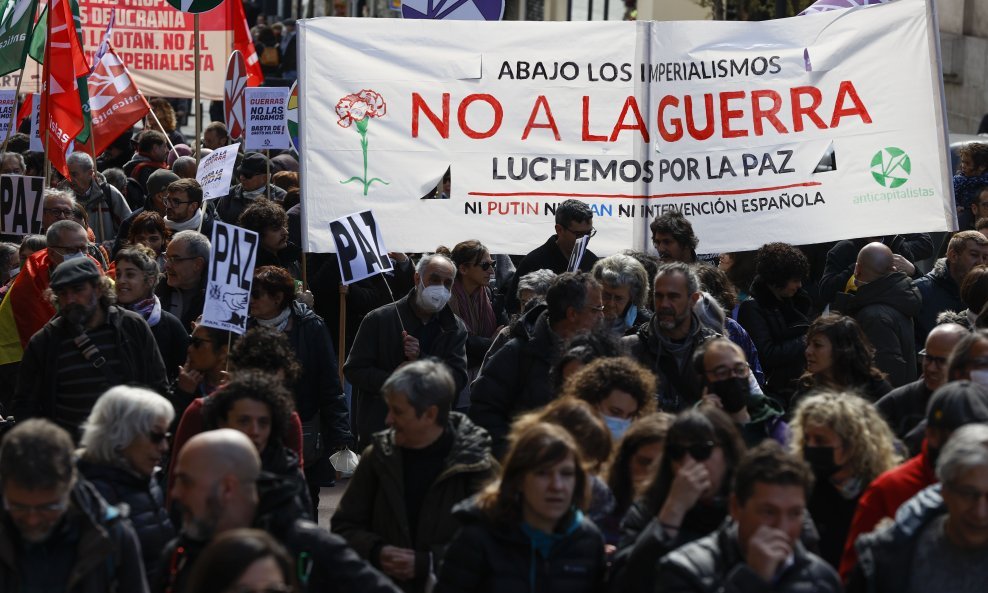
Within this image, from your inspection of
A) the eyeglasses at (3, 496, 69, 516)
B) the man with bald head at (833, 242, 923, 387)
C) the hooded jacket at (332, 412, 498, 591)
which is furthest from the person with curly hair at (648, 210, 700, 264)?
the eyeglasses at (3, 496, 69, 516)

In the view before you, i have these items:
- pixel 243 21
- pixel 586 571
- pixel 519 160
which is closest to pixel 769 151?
pixel 519 160

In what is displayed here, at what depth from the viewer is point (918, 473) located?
4.94 meters

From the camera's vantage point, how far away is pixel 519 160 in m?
9.38

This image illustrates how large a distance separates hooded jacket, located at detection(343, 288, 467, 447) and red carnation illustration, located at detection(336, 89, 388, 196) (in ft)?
4.62

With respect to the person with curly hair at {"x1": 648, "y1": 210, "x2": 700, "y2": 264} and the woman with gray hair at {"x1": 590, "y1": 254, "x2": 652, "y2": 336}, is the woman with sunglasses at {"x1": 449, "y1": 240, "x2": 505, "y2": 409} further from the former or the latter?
the woman with gray hair at {"x1": 590, "y1": 254, "x2": 652, "y2": 336}

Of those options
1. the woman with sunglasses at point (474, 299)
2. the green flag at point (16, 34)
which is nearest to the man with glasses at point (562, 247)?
the woman with sunglasses at point (474, 299)

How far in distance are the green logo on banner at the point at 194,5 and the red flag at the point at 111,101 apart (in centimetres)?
142

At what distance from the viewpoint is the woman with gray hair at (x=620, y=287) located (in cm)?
770

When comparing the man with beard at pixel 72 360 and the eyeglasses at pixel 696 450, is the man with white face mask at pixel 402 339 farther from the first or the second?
the eyeglasses at pixel 696 450

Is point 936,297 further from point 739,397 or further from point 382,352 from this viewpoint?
point 739,397

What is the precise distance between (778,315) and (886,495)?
11.4ft

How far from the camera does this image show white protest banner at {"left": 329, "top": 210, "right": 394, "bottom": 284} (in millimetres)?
8508

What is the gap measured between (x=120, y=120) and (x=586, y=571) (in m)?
10.7

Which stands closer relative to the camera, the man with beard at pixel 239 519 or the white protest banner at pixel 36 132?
the man with beard at pixel 239 519
